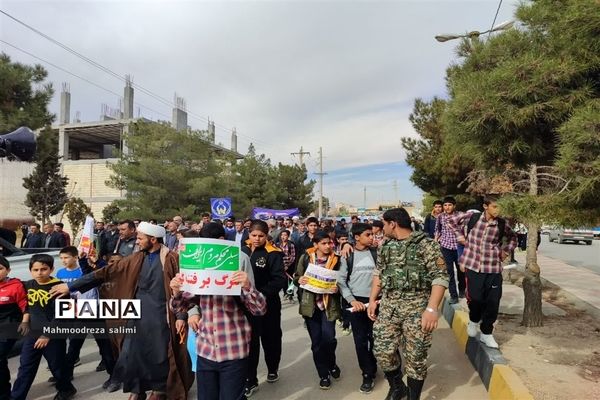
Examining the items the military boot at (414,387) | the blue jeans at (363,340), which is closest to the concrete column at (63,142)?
the blue jeans at (363,340)

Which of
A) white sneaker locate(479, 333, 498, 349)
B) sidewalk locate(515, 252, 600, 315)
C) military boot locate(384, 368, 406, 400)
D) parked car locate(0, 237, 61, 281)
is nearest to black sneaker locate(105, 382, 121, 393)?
parked car locate(0, 237, 61, 281)

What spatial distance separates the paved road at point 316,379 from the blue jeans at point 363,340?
233mm

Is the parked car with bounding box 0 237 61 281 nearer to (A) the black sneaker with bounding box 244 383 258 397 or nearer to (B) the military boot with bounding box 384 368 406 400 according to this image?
(A) the black sneaker with bounding box 244 383 258 397

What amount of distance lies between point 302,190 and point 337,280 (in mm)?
38960

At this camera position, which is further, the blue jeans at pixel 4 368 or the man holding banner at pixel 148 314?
the blue jeans at pixel 4 368

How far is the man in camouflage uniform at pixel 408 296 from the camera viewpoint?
3.51m

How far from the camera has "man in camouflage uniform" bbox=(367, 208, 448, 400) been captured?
3508mm

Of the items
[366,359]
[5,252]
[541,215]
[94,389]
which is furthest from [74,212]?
[541,215]

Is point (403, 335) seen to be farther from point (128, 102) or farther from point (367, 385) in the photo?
point (128, 102)

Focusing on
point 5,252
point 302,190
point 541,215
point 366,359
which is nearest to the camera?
point 541,215

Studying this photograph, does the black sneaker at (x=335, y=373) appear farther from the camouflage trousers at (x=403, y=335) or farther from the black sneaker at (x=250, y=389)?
the camouflage trousers at (x=403, y=335)

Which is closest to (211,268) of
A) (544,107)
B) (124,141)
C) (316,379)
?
(316,379)

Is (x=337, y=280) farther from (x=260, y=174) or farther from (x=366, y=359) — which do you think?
(x=260, y=174)

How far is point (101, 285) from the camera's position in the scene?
393 cm
